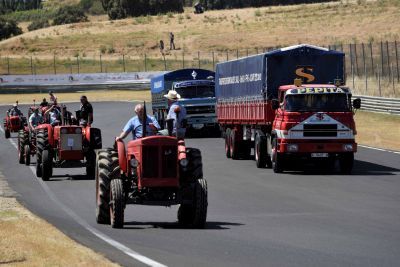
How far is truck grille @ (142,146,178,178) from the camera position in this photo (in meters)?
16.5

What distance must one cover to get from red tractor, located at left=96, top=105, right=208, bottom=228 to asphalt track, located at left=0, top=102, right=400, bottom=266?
40 centimetres

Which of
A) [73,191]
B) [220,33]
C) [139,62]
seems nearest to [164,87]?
[73,191]

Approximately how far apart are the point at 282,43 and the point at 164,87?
65.6 meters

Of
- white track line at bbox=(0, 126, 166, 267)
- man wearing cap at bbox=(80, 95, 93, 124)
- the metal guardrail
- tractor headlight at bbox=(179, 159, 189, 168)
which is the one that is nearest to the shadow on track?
white track line at bbox=(0, 126, 166, 267)

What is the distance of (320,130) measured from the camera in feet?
93.6

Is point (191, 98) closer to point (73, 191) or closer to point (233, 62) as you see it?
point (233, 62)

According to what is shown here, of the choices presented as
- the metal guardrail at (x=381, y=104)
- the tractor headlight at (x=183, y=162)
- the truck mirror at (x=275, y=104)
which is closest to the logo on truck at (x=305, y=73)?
the truck mirror at (x=275, y=104)

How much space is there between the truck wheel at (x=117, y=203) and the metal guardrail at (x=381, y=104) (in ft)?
118

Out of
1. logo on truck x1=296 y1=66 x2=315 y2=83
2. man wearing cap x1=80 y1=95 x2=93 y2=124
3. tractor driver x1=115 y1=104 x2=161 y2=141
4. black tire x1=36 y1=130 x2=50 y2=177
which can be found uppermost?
logo on truck x1=296 y1=66 x2=315 y2=83

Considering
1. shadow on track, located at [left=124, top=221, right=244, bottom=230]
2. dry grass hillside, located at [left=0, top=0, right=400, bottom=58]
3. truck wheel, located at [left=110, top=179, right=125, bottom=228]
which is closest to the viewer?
truck wheel, located at [left=110, top=179, right=125, bottom=228]

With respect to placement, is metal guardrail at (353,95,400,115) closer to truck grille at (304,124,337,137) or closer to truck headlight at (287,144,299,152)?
truck grille at (304,124,337,137)

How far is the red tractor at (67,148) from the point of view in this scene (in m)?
27.8

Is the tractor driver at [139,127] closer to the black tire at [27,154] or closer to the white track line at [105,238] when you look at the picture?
the white track line at [105,238]

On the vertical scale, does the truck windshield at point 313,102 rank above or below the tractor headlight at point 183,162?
above
